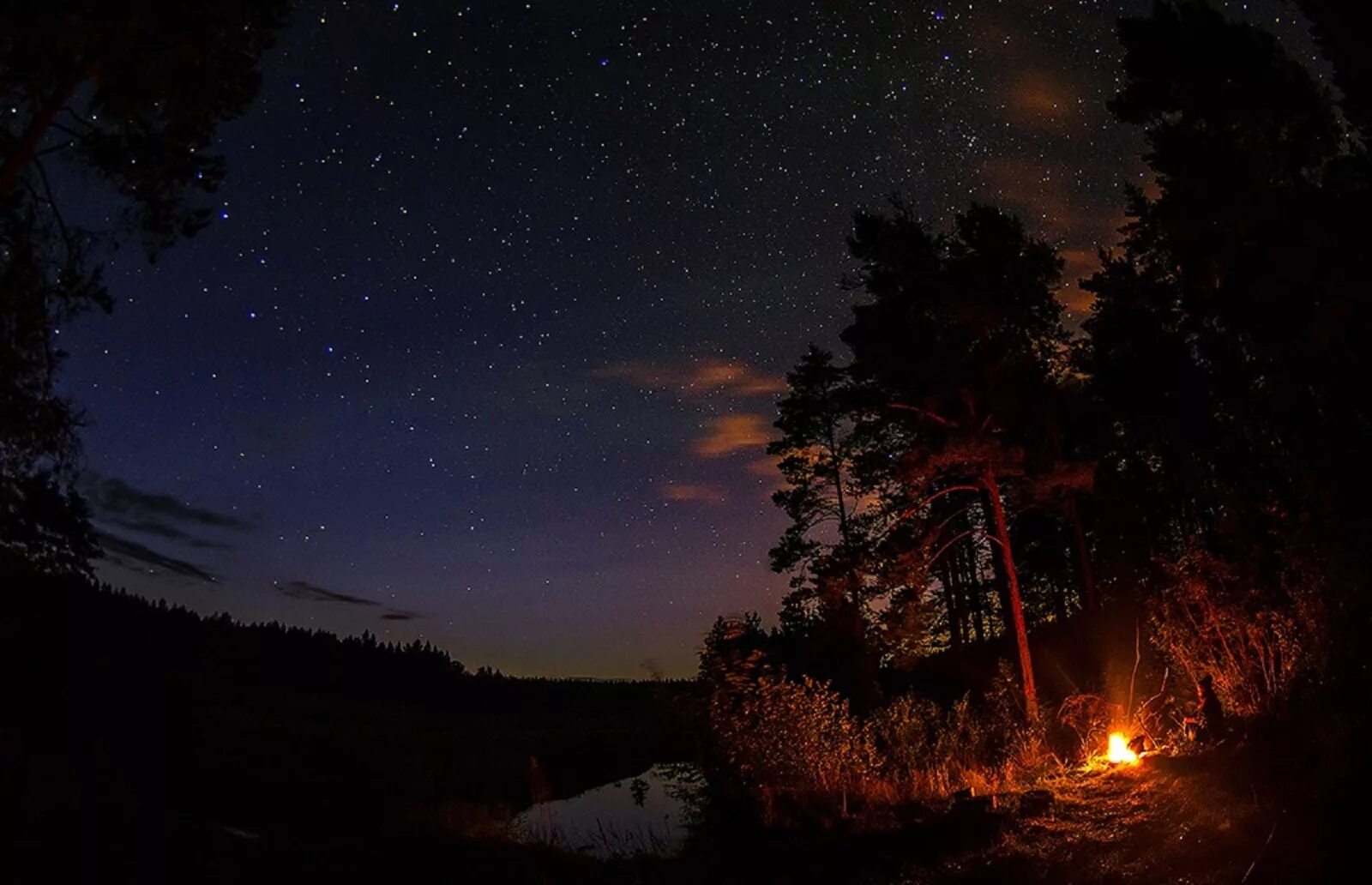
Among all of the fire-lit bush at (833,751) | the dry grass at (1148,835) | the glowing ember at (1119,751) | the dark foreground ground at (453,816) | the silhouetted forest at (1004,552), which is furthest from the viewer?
the fire-lit bush at (833,751)

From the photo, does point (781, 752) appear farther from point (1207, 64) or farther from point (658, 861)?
point (1207, 64)

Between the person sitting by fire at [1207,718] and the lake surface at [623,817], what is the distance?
788 cm

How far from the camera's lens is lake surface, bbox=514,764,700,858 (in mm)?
15359

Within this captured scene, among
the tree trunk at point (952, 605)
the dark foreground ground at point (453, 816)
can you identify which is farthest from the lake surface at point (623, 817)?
the tree trunk at point (952, 605)

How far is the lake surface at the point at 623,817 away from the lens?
15359mm

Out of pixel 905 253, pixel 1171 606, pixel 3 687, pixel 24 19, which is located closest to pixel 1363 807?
pixel 1171 606

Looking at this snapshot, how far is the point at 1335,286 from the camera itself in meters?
11.8

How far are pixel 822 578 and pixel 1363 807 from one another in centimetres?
1245

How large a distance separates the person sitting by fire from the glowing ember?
2.81ft

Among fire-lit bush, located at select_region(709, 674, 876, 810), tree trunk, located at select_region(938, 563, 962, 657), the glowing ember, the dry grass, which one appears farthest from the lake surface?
tree trunk, located at select_region(938, 563, 962, 657)

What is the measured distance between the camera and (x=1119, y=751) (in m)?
10.6

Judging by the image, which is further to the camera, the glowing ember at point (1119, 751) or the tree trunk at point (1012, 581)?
the tree trunk at point (1012, 581)

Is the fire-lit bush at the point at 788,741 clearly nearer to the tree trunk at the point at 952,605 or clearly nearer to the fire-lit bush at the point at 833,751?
the fire-lit bush at the point at 833,751

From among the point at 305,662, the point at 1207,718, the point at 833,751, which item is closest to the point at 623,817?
the point at 833,751
